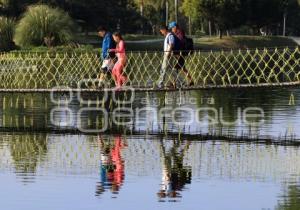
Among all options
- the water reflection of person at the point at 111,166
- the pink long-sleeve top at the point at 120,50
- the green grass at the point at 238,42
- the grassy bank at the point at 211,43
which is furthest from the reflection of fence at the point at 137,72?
the green grass at the point at 238,42

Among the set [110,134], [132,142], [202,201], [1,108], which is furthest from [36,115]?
[202,201]

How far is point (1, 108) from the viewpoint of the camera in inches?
1113

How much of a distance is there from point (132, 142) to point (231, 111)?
7.60 metres

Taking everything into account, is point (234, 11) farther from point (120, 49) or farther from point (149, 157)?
point (149, 157)

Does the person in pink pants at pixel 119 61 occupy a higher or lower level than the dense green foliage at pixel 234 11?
lower

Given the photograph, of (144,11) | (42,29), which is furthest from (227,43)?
(42,29)

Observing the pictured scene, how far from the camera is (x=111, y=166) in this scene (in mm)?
16047

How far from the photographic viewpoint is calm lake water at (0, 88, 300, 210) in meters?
13.4

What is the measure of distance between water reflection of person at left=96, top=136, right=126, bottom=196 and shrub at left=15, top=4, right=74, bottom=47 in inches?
1509

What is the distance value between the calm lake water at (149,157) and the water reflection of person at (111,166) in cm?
2

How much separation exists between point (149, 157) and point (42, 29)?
138ft

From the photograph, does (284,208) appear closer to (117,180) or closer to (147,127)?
(117,180)

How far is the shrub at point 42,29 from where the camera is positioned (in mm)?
57656

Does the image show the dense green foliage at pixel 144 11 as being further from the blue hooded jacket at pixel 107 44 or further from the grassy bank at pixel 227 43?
the blue hooded jacket at pixel 107 44
